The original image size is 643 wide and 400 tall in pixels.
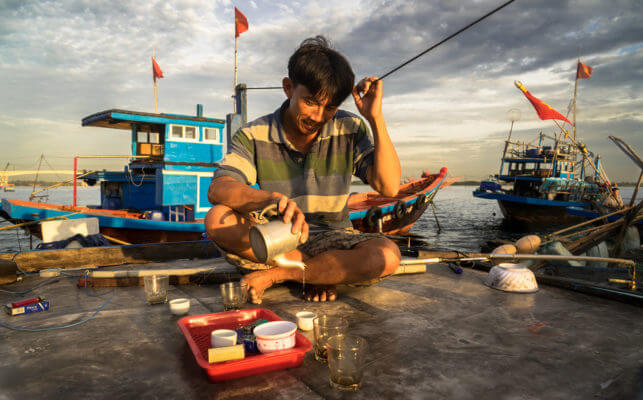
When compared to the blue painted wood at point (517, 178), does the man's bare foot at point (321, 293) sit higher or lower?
lower

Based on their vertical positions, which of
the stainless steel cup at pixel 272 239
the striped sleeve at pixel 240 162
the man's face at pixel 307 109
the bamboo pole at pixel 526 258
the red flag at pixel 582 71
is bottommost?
the bamboo pole at pixel 526 258

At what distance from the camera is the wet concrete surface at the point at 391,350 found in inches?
59.1

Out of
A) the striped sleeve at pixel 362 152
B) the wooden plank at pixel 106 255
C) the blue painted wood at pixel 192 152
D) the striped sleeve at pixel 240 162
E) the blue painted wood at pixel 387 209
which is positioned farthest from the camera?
the blue painted wood at pixel 387 209

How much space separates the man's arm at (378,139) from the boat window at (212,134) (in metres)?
9.09

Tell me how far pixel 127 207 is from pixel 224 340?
1234 cm

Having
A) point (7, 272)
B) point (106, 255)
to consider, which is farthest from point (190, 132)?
point (7, 272)

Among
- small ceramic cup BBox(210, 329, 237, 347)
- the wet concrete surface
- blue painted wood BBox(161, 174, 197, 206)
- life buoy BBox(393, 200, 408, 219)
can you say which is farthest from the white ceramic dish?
life buoy BBox(393, 200, 408, 219)

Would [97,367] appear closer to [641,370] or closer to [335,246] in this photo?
[335,246]

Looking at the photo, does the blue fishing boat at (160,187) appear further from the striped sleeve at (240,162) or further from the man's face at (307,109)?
the man's face at (307,109)

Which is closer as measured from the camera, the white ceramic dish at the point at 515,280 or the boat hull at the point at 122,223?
the white ceramic dish at the point at 515,280

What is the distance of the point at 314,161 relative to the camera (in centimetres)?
299

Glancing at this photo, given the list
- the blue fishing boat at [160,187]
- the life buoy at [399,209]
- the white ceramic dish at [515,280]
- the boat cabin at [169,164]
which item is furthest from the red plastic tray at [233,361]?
the life buoy at [399,209]

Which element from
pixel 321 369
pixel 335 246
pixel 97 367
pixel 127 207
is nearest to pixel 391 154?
pixel 335 246

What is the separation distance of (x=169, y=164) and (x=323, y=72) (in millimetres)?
8773
